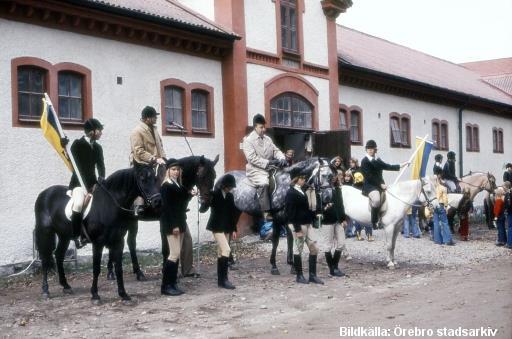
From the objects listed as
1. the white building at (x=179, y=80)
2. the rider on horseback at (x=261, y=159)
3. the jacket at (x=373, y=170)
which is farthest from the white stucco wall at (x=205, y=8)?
the jacket at (x=373, y=170)

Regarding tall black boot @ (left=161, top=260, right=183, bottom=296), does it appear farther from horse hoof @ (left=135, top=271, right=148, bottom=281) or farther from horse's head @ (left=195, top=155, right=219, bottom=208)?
horse hoof @ (left=135, top=271, right=148, bottom=281)

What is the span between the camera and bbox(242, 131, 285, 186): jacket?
12719mm

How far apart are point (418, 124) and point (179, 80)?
14.4m

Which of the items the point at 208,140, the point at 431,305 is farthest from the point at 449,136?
the point at 431,305

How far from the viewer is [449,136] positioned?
102ft

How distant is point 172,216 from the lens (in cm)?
1027

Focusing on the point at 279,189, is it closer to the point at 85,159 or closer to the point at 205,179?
the point at 205,179

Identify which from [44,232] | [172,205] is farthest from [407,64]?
[44,232]

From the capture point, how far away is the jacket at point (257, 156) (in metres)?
12.7

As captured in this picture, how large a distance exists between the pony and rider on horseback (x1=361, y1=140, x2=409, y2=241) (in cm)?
185

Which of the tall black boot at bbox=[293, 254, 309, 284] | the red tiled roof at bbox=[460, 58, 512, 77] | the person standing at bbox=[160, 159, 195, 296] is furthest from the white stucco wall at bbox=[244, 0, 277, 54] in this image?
the red tiled roof at bbox=[460, 58, 512, 77]

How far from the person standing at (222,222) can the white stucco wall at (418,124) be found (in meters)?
13.3

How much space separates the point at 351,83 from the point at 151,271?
43.5 feet

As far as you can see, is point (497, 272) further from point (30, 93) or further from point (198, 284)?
point (30, 93)
